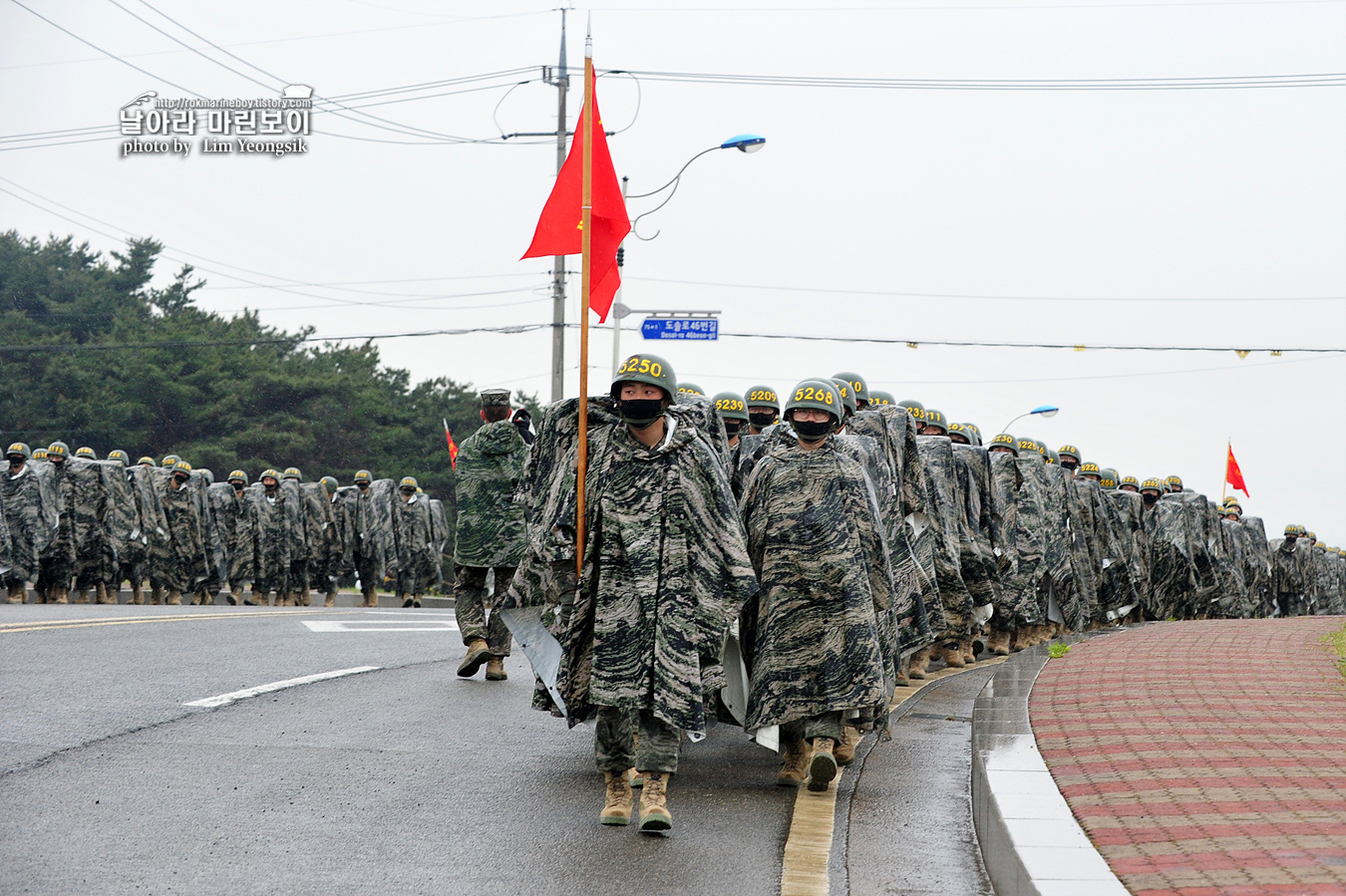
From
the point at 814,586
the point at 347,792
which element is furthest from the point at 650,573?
the point at 347,792

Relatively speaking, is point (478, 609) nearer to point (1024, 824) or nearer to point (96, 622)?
point (96, 622)

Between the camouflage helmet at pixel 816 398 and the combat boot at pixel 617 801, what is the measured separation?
2.16 metres

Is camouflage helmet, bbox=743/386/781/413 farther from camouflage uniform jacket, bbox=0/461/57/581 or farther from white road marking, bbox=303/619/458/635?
camouflage uniform jacket, bbox=0/461/57/581

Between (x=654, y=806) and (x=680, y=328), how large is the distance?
25.7 meters

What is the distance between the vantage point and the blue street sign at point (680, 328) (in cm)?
3139

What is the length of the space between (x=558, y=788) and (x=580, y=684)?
1.96 ft

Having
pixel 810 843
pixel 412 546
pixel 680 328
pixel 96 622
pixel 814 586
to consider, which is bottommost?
pixel 810 843

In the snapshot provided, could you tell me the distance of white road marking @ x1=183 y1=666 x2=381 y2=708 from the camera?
30.2 ft

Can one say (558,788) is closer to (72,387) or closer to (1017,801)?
(1017,801)

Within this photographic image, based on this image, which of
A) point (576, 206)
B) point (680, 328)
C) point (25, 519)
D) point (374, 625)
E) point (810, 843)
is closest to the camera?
point (810, 843)

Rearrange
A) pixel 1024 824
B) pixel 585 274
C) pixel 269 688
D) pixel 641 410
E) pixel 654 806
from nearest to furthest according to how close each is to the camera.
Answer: pixel 1024 824 → pixel 654 806 → pixel 641 410 → pixel 585 274 → pixel 269 688

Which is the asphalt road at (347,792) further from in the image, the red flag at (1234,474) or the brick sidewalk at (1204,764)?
the red flag at (1234,474)

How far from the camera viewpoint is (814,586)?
7.61 m

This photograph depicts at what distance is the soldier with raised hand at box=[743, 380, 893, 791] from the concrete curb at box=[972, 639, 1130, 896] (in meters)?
0.71
